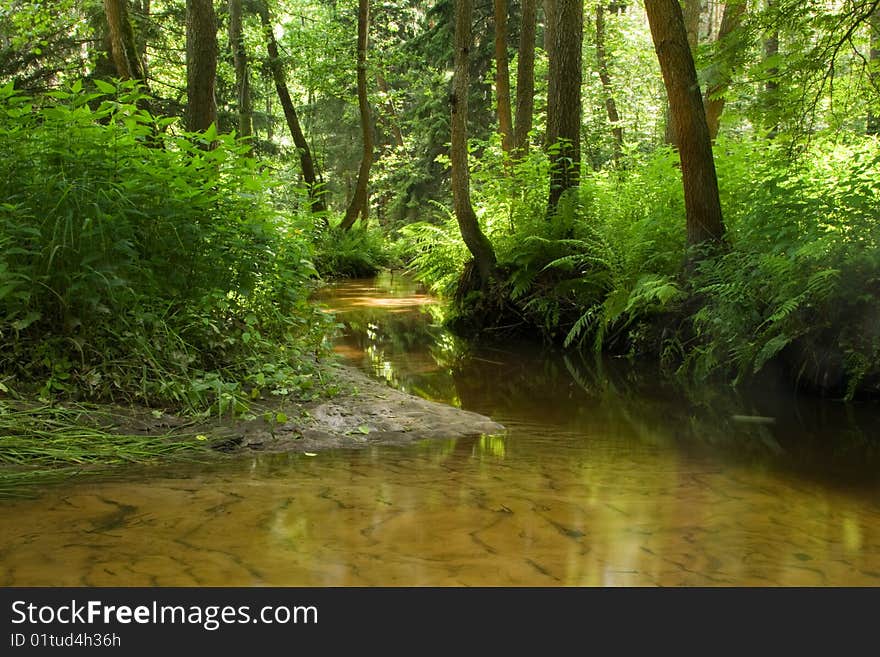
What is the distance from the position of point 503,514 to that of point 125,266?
10.7 ft

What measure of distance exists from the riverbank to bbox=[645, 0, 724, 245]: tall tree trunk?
4241 millimetres

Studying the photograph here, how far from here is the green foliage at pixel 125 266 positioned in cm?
468

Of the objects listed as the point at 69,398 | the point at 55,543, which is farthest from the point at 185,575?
the point at 69,398

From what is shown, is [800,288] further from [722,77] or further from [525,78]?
[525,78]

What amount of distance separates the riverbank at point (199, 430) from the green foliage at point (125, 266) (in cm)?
21

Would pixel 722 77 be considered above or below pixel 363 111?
below

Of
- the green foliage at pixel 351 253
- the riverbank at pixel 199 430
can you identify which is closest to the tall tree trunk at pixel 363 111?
the green foliage at pixel 351 253

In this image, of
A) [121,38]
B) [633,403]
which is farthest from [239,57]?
[633,403]

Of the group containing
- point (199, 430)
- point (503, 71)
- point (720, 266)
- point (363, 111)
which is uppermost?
point (363, 111)

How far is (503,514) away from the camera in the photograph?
3350 millimetres

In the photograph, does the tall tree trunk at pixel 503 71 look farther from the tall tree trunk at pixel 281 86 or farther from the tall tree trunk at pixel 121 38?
the tall tree trunk at pixel 121 38

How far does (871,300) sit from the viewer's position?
6066 millimetres

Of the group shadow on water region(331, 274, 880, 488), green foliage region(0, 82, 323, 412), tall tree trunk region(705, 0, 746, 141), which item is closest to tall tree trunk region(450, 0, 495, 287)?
shadow on water region(331, 274, 880, 488)

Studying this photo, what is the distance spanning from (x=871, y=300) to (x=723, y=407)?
4.88 ft
